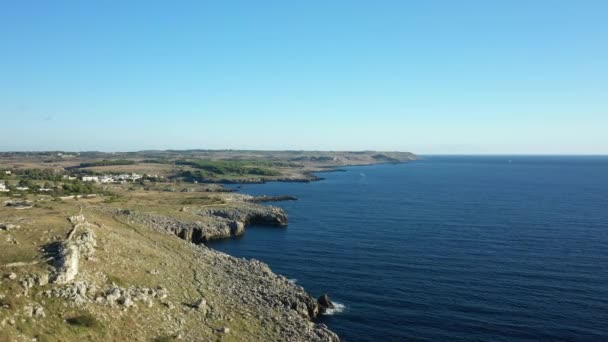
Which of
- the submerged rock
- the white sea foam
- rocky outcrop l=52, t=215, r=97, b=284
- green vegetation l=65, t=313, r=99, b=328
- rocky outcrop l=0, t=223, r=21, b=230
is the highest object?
rocky outcrop l=0, t=223, r=21, b=230

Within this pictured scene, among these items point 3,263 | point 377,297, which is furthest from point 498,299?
point 3,263

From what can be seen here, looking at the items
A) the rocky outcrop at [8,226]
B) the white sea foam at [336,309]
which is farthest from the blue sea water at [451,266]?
the rocky outcrop at [8,226]

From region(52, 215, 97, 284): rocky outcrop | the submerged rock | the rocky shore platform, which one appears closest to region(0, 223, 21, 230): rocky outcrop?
the rocky shore platform

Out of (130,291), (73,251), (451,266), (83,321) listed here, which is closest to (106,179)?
(73,251)

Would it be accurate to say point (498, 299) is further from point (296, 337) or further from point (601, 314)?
point (296, 337)

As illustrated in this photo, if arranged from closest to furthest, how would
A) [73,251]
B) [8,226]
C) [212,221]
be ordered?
[73,251], [8,226], [212,221]

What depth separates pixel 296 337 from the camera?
40.1 metres

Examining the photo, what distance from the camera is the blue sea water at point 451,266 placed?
46.5 m

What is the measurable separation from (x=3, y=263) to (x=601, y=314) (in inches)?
2356

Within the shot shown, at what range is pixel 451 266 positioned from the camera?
66.4m

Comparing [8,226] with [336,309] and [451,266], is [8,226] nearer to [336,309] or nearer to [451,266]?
[336,309]

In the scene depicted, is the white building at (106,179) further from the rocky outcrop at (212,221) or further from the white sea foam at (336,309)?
the white sea foam at (336,309)

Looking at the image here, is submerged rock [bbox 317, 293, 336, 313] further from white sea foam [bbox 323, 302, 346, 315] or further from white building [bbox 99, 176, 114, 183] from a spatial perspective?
white building [bbox 99, 176, 114, 183]

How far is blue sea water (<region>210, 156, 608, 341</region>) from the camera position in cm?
4653
